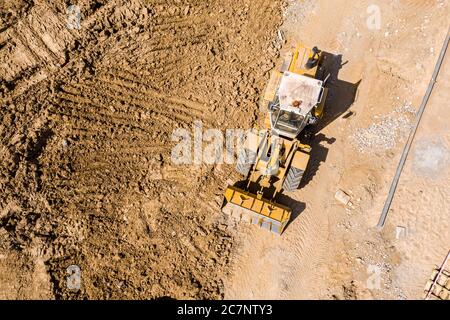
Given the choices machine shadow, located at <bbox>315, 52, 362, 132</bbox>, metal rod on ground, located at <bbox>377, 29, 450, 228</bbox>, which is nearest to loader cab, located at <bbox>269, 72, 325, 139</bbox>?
machine shadow, located at <bbox>315, 52, 362, 132</bbox>

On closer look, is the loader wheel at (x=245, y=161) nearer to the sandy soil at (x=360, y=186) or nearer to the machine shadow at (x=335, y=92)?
the sandy soil at (x=360, y=186)

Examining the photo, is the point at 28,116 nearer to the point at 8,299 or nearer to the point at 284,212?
the point at 8,299

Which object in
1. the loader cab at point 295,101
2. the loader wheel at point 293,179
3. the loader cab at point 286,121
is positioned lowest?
the loader wheel at point 293,179

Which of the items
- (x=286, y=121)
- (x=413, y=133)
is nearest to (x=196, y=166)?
(x=286, y=121)

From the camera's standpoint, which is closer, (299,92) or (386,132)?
(299,92)

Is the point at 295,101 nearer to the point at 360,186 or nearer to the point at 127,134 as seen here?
the point at 360,186

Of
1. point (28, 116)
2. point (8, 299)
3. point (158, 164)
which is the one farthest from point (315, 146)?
point (8, 299)

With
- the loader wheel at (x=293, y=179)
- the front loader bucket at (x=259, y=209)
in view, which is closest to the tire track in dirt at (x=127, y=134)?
the front loader bucket at (x=259, y=209)
